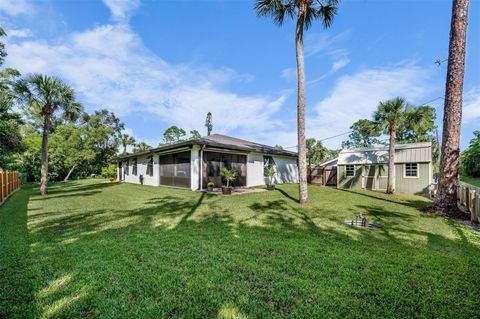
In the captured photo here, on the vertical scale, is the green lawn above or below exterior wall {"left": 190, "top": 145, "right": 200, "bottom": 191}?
below

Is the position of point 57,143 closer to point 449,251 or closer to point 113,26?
point 113,26

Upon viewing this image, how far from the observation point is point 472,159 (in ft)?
87.4

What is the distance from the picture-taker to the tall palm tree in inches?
323

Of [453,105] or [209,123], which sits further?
[209,123]

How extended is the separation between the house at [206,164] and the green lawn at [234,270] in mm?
7190

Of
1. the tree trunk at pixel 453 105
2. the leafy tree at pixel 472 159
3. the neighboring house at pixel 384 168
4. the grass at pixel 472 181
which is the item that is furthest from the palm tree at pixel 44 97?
the leafy tree at pixel 472 159

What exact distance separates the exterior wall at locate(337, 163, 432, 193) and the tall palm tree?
9431 millimetres

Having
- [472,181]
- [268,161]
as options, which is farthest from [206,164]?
[472,181]

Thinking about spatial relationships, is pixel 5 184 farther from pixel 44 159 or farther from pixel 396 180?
pixel 396 180

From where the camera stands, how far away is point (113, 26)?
348 inches

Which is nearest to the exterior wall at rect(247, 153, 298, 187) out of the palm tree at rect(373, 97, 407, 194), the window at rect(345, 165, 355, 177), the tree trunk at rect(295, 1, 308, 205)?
the window at rect(345, 165, 355, 177)

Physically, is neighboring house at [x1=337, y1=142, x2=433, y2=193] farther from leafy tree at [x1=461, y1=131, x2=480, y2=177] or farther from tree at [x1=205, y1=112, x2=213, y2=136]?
tree at [x1=205, y1=112, x2=213, y2=136]

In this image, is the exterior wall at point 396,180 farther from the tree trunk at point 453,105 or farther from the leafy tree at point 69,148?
the leafy tree at point 69,148

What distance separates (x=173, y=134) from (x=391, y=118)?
126 feet
